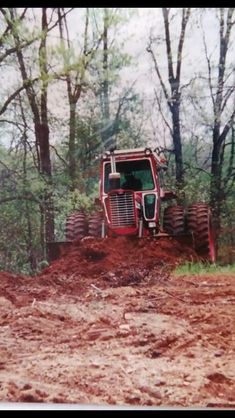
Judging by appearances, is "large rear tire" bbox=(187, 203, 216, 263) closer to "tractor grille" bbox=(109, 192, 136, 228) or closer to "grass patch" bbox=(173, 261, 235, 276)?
"grass patch" bbox=(173, 261, 235, 276)

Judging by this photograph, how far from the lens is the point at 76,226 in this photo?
348 centimetres

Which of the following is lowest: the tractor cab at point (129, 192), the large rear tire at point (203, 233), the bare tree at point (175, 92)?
the large rear tire at point (203, 233)

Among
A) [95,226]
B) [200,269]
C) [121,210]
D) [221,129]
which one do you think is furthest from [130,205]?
[221,129]

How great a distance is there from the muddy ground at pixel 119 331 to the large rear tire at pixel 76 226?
6cm

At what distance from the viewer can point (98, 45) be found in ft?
11.4

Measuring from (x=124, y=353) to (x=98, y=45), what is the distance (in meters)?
1.64

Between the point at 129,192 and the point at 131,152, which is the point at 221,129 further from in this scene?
the point at 129,192

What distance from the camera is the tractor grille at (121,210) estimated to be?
11.5ft

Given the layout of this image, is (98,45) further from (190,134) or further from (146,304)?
(146,304)

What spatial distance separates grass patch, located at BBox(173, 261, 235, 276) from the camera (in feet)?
11.1

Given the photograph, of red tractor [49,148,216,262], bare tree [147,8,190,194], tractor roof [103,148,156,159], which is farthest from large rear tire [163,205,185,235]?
tractor roof [103,148,156,159]

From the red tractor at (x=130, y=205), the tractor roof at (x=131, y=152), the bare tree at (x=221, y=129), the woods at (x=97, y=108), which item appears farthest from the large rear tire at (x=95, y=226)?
the bare tree at (x=221, y=129)

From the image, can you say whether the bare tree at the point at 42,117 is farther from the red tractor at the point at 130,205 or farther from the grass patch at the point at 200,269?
the grass patch at the point at 200,269

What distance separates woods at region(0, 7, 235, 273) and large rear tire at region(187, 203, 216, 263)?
0.04 m
